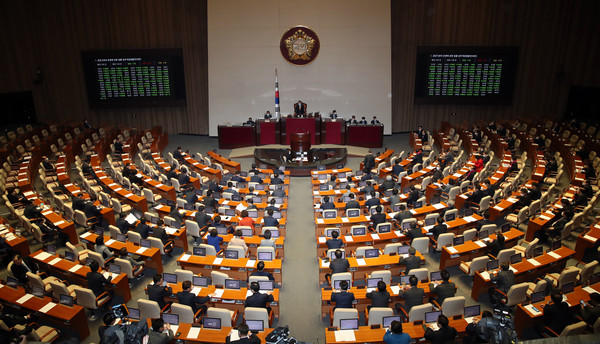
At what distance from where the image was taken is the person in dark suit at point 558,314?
290 inches

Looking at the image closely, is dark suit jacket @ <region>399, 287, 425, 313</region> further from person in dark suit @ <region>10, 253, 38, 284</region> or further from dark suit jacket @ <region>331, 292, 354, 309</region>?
person in dark suit @ <region>10, 253, 38, 284</region>

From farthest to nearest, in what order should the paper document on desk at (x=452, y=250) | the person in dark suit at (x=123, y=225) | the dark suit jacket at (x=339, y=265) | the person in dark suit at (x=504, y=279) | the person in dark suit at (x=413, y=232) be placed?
the person in dark suit at (x=123, y=225)
the person in dark suit at (x=413, y=232)
the paper document on desk at (x=452, y=250)
the dark suit jacket at (x=339, y=265)
the person in dark suit at (x=504, y=279)

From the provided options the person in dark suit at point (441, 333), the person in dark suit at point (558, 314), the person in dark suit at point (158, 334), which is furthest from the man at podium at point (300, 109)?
the person in dark suit at point (441, 333)

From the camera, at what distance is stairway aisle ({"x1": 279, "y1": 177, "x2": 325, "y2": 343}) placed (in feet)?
28.2

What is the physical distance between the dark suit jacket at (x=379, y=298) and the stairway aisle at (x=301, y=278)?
1.33 metres

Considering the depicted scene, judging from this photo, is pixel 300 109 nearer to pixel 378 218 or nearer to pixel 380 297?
pixel 378 218

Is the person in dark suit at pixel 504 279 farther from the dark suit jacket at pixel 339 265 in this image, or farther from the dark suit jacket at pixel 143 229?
the dark suit jacket at pixel 143 229

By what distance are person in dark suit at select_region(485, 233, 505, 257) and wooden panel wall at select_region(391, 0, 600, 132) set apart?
54.1 feet

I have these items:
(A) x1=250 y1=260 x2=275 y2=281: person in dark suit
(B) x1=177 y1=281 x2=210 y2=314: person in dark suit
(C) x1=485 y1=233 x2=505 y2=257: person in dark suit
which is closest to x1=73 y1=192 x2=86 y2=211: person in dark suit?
(B) x1=177 y1=281 x2=210 y2=314: person in dark suit

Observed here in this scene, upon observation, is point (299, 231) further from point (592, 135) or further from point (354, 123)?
point (592, 135)

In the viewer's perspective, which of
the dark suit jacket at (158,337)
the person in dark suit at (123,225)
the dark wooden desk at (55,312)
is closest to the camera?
the dark suit jacket at (158,337)

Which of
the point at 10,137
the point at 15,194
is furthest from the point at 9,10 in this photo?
the point at 15,194

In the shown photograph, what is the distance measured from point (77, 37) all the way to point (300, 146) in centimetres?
1573

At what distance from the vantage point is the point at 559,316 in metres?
7.39
